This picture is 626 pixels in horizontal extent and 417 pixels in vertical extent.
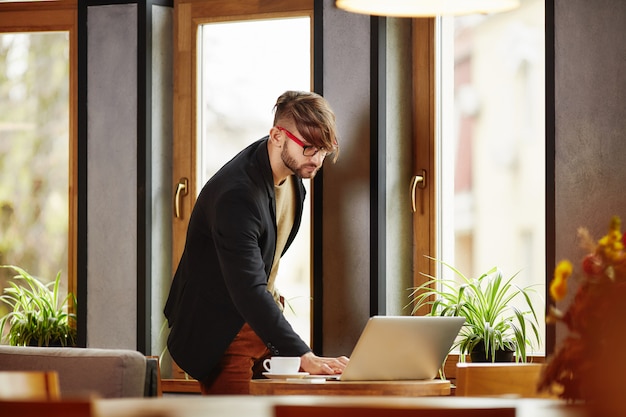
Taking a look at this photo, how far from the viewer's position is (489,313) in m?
4.41

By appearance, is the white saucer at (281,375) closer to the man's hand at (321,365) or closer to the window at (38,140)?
the man's hand at (321,365)

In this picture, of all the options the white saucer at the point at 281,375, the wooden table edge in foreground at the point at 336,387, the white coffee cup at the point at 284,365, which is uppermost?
the white coffee cup at the point at 284,365

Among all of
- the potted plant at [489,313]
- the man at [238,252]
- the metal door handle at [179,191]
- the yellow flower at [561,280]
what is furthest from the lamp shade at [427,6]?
the metal door handle at [179,191]

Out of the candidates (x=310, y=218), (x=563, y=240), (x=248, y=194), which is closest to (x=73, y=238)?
(x=310, y=218)

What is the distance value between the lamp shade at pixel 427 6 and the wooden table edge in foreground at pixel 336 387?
1.04 meters

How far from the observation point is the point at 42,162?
5.36m

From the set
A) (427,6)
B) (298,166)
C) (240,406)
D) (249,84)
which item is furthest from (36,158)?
(240,406)

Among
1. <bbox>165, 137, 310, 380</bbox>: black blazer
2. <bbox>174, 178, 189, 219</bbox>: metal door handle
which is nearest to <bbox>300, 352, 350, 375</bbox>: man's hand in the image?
<bbox>165, 137, 310, 380</bbox>: black blazer

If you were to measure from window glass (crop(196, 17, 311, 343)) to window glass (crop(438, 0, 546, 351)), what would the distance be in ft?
2.18

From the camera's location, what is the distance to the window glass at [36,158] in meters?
5.33

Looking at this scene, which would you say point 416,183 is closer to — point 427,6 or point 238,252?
point 238,252

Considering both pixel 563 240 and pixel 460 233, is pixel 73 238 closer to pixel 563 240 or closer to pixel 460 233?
pixel 460 233

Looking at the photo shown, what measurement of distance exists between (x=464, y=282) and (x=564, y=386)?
246 centimetres

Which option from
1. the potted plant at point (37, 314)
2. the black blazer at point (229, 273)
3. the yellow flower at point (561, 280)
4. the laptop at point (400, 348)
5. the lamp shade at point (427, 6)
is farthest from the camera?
the potted plant at point (37, 314)
